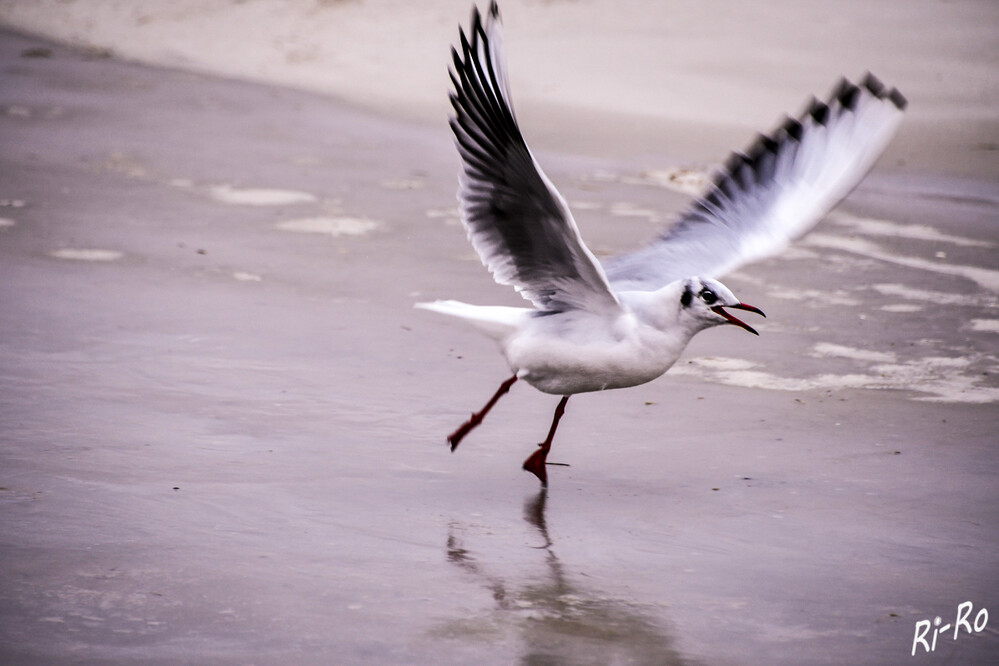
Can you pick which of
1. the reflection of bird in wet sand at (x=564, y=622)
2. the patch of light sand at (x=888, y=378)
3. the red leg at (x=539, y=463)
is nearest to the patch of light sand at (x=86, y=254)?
the patch of light sand at (x=888, y=378)

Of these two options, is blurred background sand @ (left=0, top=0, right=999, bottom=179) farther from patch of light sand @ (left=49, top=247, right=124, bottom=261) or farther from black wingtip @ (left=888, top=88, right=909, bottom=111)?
black wingtip @ (left=888, top=88, right=909, bottom=111)

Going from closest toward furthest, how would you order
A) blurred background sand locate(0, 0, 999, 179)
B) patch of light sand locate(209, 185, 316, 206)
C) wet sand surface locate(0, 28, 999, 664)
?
wet sand surface locate(0, 28, 999, 664), patch of light sand locate(209, 185, 316, 206), blurred background sand locate(0, 0, 999, 179)

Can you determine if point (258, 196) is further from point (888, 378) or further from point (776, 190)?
point (888, 378)

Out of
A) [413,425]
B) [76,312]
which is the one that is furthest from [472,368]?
[76,312]

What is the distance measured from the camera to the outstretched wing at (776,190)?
5.47 metres

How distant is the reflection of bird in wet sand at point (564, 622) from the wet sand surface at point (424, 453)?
0.01 meters

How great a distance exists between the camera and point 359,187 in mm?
9664

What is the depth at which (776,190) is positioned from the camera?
18.9 feet

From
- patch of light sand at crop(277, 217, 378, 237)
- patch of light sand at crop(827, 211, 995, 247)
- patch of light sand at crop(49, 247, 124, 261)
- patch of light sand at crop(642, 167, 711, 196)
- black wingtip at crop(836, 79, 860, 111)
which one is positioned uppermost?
black wingtip at crop(836, 79, 860, 111)

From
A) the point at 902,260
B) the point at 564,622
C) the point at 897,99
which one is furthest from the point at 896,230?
the point at 564,622

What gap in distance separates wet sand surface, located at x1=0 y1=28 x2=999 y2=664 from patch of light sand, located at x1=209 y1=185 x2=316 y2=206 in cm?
4

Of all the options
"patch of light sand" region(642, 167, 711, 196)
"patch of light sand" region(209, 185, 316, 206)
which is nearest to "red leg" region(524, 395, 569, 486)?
"patch of light sand" region(209, 185, 316, 206)

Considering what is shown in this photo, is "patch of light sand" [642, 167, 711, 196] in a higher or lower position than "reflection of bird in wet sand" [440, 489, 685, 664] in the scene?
higher

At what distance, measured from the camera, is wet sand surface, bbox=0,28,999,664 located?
3561 mm
